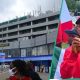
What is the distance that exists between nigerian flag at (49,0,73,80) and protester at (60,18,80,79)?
0.09 meters

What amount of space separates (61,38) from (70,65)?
1.10ft

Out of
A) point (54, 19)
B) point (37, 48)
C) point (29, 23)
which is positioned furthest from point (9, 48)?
point (37, 48)

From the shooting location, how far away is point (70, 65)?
3.34 meters

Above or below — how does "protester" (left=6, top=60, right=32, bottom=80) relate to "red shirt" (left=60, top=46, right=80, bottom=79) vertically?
below

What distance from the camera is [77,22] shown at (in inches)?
138

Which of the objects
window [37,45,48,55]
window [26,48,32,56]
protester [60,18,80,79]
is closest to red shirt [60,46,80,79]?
protester [60,18,80,79]

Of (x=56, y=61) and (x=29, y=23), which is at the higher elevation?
(x=29, y=23)

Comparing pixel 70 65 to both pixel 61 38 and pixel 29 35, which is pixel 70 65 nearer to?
pixel 61 38

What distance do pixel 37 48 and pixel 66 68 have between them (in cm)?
7614

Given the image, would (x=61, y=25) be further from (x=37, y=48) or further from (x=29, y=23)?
(x=29, y=23)

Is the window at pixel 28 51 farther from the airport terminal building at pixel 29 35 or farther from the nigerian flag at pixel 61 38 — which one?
the nigerian flag at pixel 61 38

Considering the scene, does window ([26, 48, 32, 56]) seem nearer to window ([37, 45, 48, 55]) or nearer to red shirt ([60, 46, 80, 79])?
window ([37, 45, 48, 55])

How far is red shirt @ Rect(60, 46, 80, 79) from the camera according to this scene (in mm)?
3318

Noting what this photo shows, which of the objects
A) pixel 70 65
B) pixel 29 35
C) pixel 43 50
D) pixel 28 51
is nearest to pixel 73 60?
pixel 70 65
